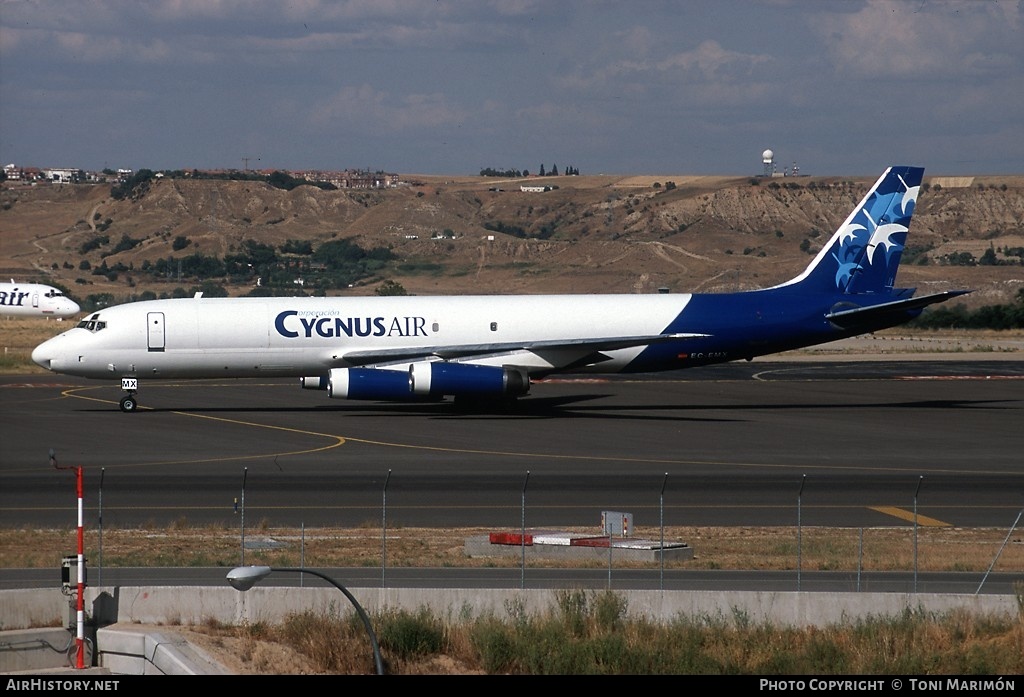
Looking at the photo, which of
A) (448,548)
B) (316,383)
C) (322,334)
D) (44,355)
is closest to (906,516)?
(448,548)

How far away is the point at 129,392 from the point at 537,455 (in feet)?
55.6

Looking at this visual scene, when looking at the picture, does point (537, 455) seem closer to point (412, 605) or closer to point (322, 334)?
point (322, 334)

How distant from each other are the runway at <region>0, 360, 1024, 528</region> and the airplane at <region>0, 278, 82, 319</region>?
2268 inches

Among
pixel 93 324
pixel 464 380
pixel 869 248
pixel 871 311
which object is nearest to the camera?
pixel 464 380

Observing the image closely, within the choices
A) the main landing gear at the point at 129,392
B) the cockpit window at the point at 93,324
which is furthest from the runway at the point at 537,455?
the cockpit window at the point at 93,324

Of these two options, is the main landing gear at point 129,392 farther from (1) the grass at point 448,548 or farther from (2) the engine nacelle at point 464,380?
(1) the grass at point 448,548

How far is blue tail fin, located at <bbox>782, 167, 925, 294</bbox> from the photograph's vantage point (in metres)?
50.0

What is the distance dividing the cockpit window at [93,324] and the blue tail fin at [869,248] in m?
23.7

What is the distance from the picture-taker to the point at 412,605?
21469 millimetres

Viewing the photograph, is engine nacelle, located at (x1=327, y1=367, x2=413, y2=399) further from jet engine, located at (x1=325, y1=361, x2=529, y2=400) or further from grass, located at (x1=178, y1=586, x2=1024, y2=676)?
grass, located at (x1=178, y1=586, x2=1024, y2=676)

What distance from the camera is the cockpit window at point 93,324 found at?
47.4 m

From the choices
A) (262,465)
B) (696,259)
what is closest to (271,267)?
(696,259)

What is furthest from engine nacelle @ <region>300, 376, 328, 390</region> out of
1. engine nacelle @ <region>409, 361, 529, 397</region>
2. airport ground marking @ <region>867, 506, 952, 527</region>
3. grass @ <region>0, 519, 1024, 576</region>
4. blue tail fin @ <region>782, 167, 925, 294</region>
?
airport ground marking @ <region>867, 506, 952, 527</region>
